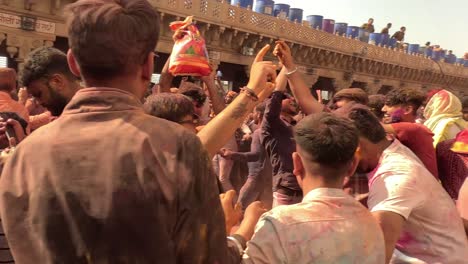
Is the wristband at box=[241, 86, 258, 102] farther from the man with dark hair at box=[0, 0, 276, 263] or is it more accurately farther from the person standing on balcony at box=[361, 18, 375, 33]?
the person standing on balcony at box=[361, 18, 375, 33]

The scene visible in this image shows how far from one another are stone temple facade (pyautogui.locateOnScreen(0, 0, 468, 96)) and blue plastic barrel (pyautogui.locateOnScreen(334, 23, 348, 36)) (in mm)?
934

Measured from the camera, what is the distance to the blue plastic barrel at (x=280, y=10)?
19.9 m

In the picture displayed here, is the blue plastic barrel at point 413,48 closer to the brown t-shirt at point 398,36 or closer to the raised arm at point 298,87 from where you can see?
the brown t-shirt at point 398,36

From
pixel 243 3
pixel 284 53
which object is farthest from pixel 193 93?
pixel 243 3

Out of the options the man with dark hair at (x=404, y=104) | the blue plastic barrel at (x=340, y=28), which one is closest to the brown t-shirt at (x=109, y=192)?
the man with dark hair at (x=404, y=104)

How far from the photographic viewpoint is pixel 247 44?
60.5ft

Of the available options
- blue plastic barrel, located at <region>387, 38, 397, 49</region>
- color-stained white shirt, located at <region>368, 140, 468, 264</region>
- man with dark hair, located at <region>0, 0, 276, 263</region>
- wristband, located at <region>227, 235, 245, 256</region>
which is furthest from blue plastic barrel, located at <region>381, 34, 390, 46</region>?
man with dark hair, located at <region>0, 0, 276, 263</region>

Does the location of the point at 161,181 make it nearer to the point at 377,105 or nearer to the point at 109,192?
the point at 109,192

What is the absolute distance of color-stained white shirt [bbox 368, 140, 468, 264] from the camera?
6.66 ft

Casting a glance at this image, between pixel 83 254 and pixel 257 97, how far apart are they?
982 millimetres

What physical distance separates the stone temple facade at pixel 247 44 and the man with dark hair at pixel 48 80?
5.05 meters

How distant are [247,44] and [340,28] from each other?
26.1ft

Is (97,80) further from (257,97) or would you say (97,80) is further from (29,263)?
(257,97)

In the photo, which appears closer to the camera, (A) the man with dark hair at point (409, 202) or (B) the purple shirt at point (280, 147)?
(A) the man with dark hair at point (409, 202)
